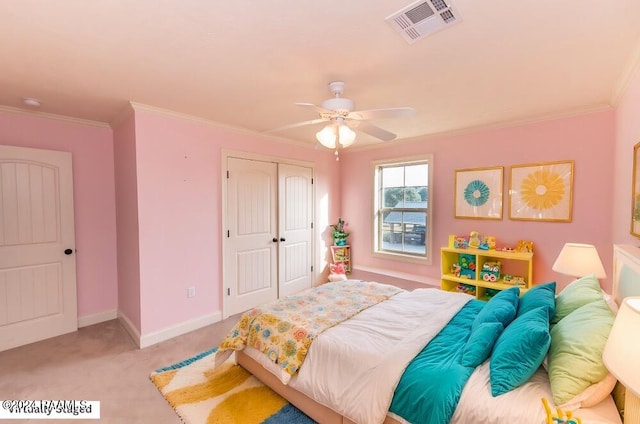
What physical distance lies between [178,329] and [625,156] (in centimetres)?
443

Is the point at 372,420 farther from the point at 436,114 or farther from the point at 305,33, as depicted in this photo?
the point at 436,114

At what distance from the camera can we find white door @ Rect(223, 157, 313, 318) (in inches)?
143

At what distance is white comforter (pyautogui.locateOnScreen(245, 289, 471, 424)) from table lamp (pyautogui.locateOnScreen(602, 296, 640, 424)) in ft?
2.83

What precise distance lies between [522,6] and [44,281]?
460cm

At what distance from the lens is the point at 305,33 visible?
1637 millimetres

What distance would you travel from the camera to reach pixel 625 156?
2316 mm

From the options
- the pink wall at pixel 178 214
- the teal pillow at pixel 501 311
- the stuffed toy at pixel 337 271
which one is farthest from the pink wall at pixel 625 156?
the pink wall at pixel 178 214

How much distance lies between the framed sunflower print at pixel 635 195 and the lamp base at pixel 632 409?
50.9 inches

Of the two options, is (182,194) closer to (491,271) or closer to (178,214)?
(178,214)

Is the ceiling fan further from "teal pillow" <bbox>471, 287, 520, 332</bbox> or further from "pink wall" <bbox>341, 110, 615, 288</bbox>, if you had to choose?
"pink wall" <bbox>341, 110, 615, 288</bbox>

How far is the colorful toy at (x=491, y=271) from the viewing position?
3.34 m

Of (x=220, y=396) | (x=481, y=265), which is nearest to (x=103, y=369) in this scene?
(x=220, y=396)

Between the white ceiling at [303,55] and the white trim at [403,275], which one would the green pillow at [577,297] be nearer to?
the white ceiling at [303,55]

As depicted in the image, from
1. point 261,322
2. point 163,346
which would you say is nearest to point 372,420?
point 261,322
